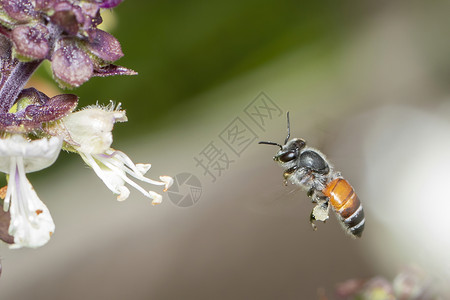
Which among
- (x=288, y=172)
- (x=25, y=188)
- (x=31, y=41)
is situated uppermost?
(x=288, y=172)

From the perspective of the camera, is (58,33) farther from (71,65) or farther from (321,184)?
(321,184)

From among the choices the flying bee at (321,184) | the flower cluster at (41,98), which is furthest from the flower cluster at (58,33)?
the flying bee at (321,184)

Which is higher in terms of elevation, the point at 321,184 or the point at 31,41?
the point at 321,184

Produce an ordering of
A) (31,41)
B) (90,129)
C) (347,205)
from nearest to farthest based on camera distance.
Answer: (31,41) < (90,129) < (347,205)

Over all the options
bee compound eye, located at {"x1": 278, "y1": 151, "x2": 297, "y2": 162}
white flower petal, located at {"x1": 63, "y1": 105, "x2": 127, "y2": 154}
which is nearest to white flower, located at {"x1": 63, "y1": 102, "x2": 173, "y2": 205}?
Answer: white flower petal, located at {"x1": 63, "y1": 105, "x2": 127, "y2": 154}

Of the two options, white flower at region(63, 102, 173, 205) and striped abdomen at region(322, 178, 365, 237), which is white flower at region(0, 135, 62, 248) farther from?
striped abdomen at region(322, 178, 365, 237)

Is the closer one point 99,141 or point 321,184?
point 99,141

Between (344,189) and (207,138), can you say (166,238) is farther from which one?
(344,189)

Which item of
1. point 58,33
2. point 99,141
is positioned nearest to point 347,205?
point 99,141
